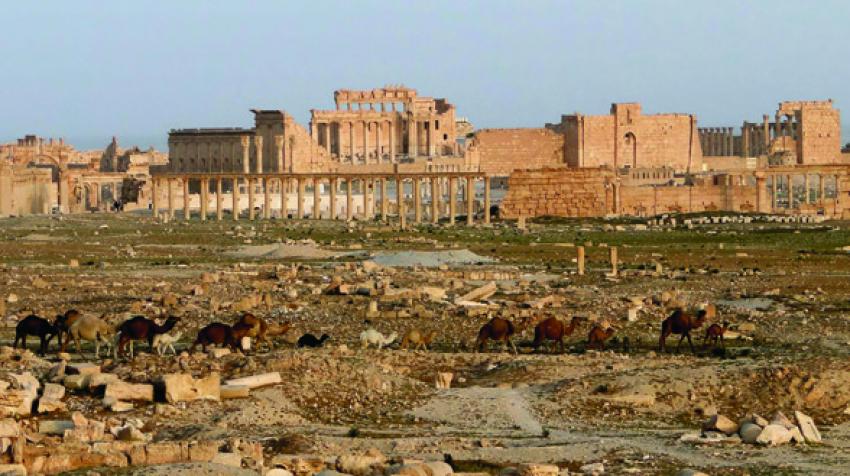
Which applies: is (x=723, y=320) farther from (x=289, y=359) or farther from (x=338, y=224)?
(x=338, y=224)

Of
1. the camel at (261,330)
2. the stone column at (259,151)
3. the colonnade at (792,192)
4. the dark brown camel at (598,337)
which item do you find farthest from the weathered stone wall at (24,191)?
the dark brown camel at (598,337)

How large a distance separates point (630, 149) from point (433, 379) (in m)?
87.7

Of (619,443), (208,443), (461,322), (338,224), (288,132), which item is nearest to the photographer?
(208,443)

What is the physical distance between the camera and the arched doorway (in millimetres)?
109688

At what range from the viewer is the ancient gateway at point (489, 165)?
79125 millimetres

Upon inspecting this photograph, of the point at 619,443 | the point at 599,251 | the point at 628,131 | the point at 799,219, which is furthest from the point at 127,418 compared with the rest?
the point at 628,131

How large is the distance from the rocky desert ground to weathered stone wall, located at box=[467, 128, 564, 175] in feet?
215

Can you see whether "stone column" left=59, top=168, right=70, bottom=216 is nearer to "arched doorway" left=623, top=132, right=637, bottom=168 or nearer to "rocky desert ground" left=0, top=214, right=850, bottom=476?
"arched doorway" left=623, top=132, right=637, bottom=168

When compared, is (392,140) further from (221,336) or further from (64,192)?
(221,336)

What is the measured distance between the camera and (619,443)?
19.3 metres

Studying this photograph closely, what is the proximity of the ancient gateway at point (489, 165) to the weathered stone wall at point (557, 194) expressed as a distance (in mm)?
53

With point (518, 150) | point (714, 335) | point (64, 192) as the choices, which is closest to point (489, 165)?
point (518, 150)

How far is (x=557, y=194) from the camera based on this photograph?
7906 centimetres

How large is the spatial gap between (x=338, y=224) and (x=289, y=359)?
49274 mm
